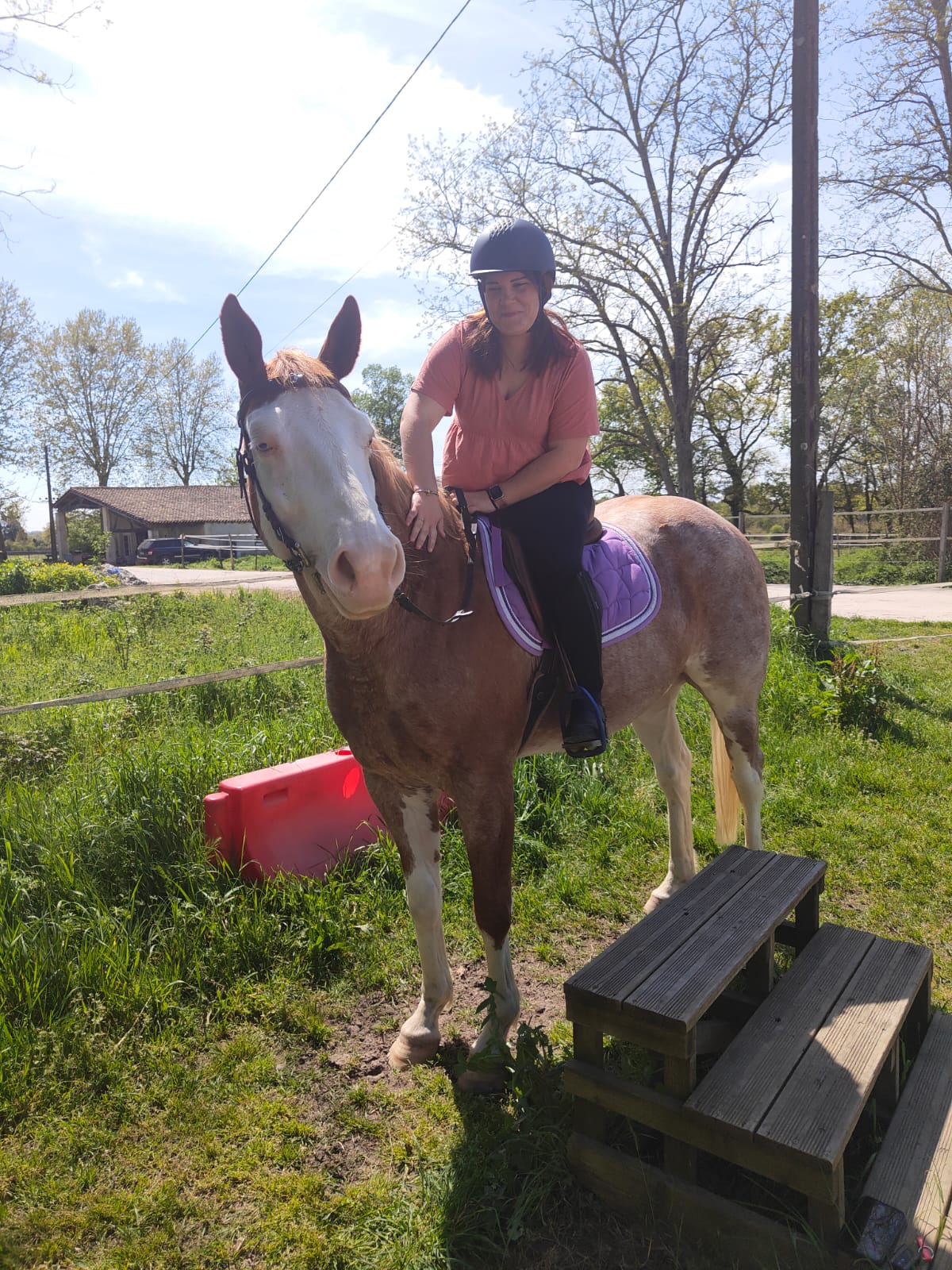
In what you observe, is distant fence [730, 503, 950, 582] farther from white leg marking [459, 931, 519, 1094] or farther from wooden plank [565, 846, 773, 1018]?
white leg marking [459, 931, 519, 1094]

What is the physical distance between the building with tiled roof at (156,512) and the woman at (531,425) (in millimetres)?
50254

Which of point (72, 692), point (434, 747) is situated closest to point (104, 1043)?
point (434, 747)

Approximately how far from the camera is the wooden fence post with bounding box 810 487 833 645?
7922mm

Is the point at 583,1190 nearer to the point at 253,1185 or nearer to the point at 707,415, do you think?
the point at 253,1185

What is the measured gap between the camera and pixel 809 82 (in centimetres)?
751

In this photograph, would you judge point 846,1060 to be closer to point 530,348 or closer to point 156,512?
point 530,348

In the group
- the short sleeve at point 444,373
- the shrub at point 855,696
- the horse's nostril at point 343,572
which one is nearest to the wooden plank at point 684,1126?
the horse's nostril at point 343,572

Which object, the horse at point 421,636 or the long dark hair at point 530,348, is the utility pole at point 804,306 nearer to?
the horse at point 421,636

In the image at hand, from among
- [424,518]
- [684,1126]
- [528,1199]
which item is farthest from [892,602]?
[528,1199]

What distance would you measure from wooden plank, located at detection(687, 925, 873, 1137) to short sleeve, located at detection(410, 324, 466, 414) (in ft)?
7.48

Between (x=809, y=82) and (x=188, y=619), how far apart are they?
390 inches

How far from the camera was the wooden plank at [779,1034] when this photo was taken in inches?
73.0

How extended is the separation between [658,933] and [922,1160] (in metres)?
0.85

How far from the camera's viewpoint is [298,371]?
2.04 m
